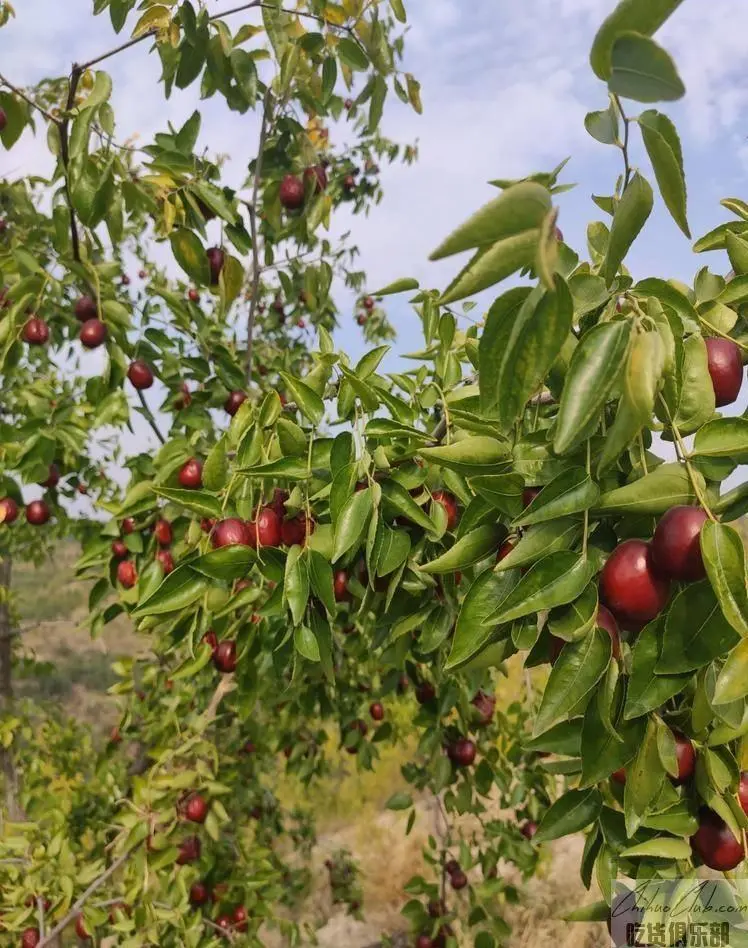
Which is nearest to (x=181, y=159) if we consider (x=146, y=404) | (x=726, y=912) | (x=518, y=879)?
(x=146, y=404)

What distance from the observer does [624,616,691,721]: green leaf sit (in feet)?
2.57

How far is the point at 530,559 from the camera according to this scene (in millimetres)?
825

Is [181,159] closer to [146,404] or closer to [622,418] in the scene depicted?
[146,404]

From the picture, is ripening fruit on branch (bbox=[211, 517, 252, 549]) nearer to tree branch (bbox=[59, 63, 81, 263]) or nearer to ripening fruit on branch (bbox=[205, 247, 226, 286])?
tree branch (bbox=[59, 63, 81, 263])

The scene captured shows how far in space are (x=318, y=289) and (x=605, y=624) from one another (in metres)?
2.09

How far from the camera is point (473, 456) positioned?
0.92m

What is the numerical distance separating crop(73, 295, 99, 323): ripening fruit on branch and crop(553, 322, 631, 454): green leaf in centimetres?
185

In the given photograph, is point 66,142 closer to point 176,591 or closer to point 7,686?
point 176,591

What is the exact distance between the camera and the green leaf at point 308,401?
1303 mm

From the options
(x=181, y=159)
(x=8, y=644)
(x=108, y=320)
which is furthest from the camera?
(x=8, y=644)

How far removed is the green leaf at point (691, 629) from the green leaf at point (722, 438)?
15cm

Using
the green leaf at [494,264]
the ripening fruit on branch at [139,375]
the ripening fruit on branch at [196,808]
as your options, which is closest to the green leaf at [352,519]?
the green leaf at [494,264]

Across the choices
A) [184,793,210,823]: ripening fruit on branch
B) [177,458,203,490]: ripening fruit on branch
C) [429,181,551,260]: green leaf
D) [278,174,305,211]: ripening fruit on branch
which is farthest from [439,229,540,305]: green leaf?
[184,793,210,823]: ripening fruit on branch

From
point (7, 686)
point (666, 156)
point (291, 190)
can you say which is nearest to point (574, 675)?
point (666, 156)
